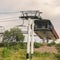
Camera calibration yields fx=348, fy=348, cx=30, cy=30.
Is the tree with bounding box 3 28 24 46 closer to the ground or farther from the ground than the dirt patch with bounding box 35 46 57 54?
farther from the ground

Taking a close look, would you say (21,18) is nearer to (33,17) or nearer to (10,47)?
(33,17)

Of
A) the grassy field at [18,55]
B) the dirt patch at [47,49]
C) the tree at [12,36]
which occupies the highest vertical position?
the tree at [12,36]

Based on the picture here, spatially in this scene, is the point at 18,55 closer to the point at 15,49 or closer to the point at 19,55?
the point at 19,55

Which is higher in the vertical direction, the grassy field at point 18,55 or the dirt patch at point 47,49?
the dirt patch at point 47,49

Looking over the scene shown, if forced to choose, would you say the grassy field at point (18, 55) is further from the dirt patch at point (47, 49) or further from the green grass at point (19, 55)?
the dirt patch at point (47, 49)

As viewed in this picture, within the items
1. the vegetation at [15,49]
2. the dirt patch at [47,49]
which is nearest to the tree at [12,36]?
the vegetation at [15,49]

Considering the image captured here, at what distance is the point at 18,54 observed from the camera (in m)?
69.0

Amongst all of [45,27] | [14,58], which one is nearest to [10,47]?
[14,58]

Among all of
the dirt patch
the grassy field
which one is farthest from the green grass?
the dirt patch

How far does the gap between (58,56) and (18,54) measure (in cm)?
792

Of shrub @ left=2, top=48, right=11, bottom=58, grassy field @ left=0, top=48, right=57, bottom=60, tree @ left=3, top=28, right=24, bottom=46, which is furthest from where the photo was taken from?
tree @ left=3, top=28, right=24, bottom=46

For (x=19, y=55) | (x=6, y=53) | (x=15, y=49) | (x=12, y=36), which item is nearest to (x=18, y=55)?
(x=19, y=55)

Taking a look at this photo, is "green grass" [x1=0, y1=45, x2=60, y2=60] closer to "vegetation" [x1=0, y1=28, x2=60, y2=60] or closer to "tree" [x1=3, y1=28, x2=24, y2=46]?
"vegetation" [x1=0, y1=28, x2=60, y2=60]

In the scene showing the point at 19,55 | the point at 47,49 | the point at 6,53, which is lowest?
the point at 19,55
